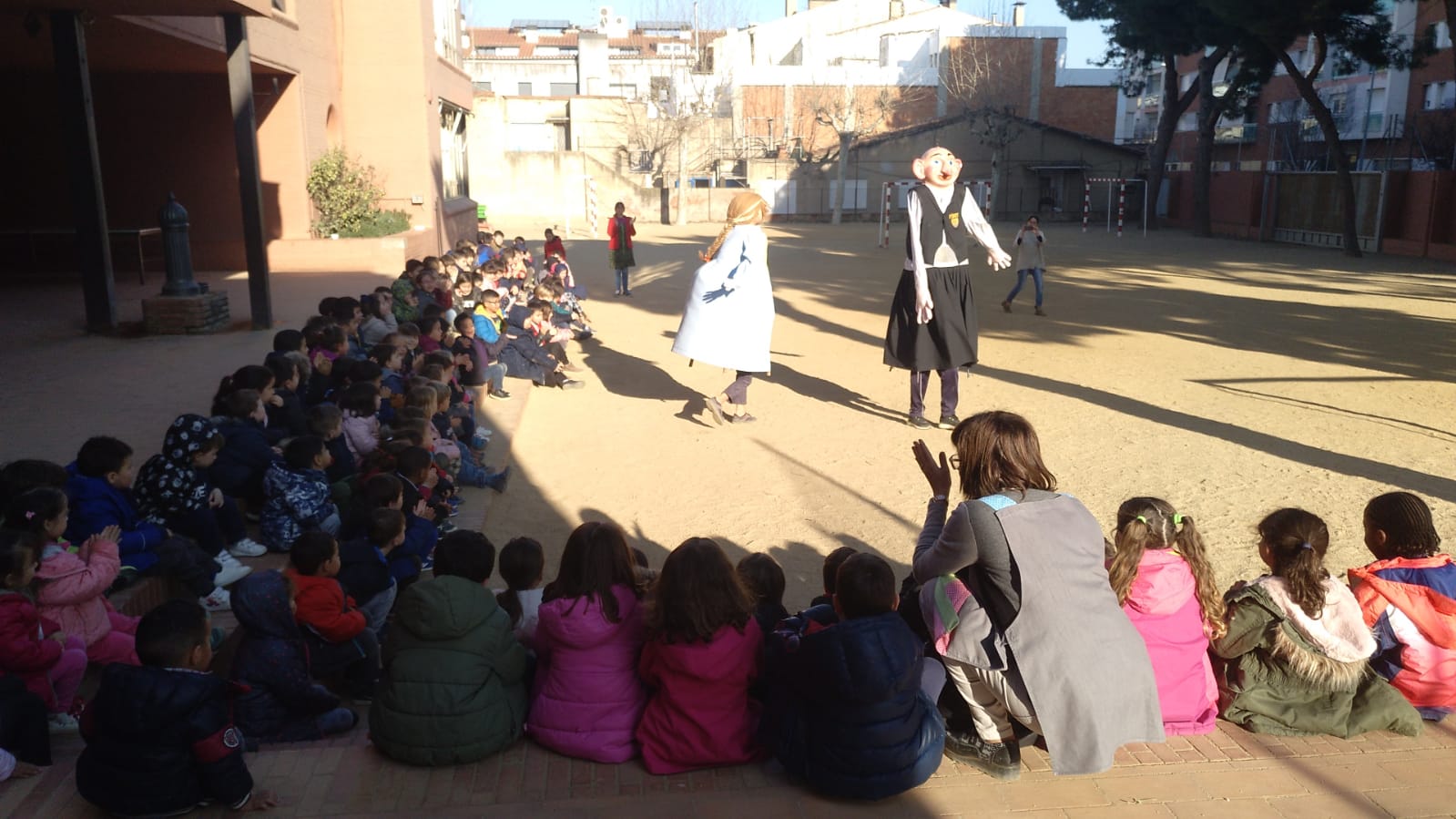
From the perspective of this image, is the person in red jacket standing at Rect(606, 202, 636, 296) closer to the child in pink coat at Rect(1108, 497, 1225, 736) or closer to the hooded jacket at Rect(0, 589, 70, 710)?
the hooded jacket at Rect(0, 589, 70, 710)

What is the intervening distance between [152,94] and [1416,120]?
124 ft

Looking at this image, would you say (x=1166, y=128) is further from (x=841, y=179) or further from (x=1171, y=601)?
(x=1171, y=601)

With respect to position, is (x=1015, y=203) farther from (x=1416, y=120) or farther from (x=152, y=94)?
(x=152, y=94)

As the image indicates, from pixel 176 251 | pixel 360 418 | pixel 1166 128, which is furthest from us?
pixel 1166 128

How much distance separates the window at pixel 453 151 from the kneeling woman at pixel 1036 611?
2160cm

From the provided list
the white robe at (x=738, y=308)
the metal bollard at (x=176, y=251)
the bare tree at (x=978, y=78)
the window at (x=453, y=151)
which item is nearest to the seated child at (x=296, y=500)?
the white robe at (x=738, y=308)

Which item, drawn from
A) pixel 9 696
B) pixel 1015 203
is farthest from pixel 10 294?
pixel 1015 203

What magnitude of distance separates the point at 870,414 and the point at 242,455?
481 centimetres

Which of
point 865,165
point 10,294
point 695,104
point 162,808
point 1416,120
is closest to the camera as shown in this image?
point 162,808

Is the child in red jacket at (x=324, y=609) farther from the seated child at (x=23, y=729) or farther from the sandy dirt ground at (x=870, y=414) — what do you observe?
the sandy dirt ground at (x=870, y=414)

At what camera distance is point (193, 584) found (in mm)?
4539

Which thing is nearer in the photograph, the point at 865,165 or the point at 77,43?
the point at 77,43

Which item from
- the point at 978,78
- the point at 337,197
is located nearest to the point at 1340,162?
the point at 337,197

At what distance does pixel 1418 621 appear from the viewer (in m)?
3.61
